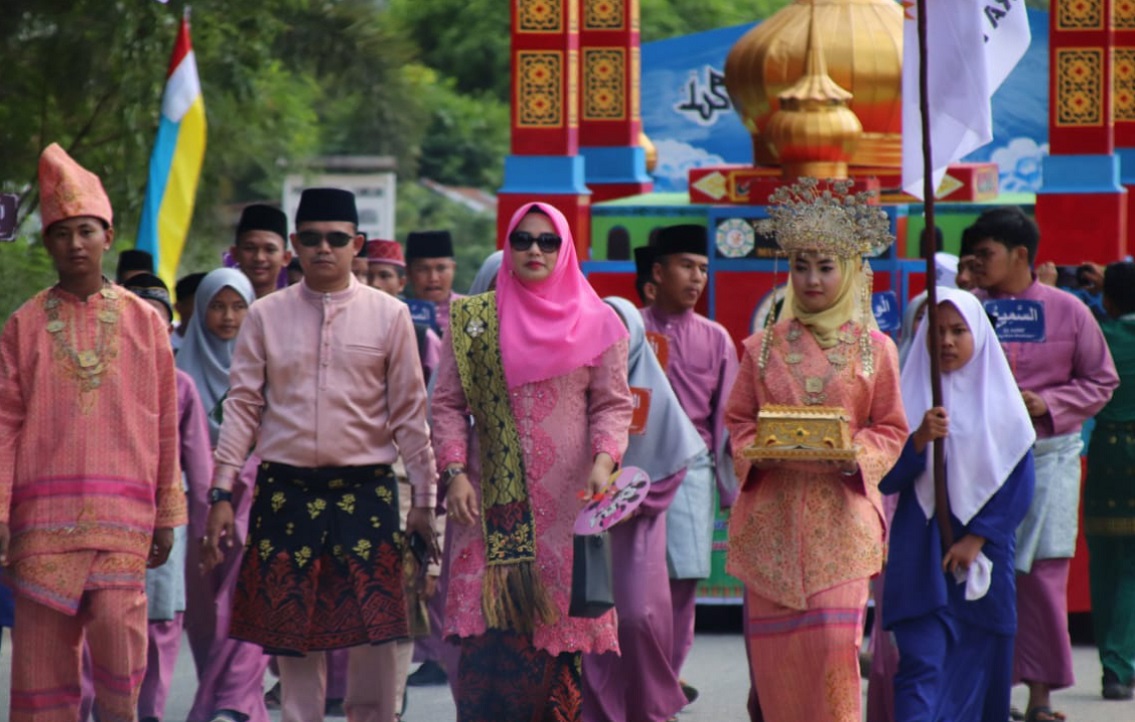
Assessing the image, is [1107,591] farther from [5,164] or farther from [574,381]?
[5,164]

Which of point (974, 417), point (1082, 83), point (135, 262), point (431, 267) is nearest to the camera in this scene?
point (974, 417)

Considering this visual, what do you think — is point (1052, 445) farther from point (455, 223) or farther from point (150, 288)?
point (455, 223)

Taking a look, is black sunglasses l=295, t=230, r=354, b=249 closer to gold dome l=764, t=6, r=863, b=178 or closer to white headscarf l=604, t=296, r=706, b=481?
white headscarf l=604, t=296, r=706, b=481

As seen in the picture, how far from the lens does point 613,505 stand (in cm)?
662

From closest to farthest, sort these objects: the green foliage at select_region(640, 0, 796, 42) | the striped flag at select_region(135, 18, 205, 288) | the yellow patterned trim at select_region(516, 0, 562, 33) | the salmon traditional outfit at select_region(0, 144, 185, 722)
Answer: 1. the salmon traditional outfit at select_region(0, 144, 185, 722)
2. the yellow patterned trim at select_region(516, 0, 562, 33)
3. the striped flag at select_region(135, 18, 205, 288)
4. the green foliage at select_region(640, 0, 796, 42)

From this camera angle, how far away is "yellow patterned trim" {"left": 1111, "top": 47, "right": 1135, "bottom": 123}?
46.5 feet

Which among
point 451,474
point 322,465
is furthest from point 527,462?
point 322,465

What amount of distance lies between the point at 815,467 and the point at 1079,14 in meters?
7.49

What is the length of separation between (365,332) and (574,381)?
695mm

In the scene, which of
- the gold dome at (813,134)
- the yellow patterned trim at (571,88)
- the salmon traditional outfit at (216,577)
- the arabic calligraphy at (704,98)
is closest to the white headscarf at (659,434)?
the salmon traditional outfit at (216,577)

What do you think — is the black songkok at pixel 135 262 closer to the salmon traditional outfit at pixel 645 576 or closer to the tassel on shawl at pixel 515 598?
the salmon traditional outfit at pixel 645 576

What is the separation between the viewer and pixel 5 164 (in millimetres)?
15047

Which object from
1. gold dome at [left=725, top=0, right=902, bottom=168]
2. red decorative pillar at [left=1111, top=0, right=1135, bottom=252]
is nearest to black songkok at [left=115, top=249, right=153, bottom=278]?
gold dome at [left=725, top=0, right=902, bottom=168]

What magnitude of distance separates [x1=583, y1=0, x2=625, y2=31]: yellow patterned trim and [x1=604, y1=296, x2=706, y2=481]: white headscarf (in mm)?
8229
